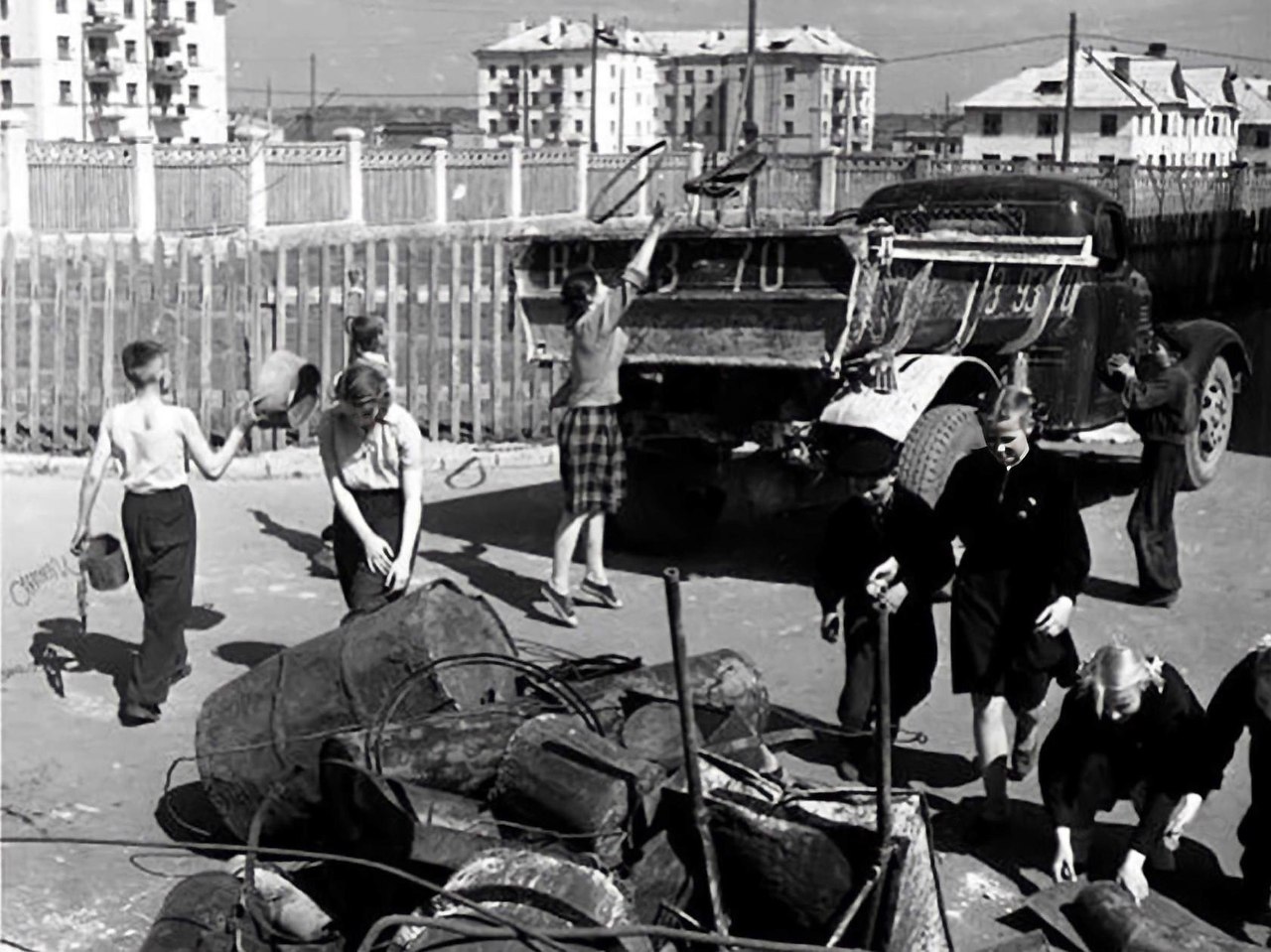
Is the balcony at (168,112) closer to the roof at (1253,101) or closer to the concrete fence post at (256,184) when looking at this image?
the roof at (1253,101)

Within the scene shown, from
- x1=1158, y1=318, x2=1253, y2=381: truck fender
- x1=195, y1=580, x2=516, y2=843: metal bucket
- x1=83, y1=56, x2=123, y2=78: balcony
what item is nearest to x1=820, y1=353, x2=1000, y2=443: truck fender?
x1=1158, y1=318, x2=1253, y2=381: truck fender

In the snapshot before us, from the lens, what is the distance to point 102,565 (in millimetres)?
7750

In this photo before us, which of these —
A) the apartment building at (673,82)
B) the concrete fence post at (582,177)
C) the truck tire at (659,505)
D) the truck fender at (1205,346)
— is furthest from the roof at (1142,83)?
the truck tire at (659,505)

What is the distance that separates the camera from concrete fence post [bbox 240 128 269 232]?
35.7 metres

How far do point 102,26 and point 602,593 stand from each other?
94.7 m

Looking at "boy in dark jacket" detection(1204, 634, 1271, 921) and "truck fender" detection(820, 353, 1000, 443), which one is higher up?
"truck fender" detection(820, 353, 1000, 443)

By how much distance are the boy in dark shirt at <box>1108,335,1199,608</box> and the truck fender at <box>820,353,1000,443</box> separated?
892 mm

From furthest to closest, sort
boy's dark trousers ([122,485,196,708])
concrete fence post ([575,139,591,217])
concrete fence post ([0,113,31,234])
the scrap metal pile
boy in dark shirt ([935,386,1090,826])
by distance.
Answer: concrete fence post ([575,139,591,217]) → concrete fence post ([0,113,31,234]) → boy's dark trousers ([122,485,196,708]) → boy in dark shirt ([935,386,1090,826]) → the scrap metal pile

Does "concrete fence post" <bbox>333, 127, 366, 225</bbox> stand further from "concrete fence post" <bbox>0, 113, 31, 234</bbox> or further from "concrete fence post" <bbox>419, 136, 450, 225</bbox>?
"concrete fence post" <bbox>0, 113, 31, 234</bbox>

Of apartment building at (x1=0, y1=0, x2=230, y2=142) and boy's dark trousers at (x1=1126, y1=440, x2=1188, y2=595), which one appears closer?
boy's dark trousers at (x1=1126, y1=440, x2=1188, y2=595)

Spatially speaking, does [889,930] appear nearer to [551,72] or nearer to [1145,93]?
[1145,93]

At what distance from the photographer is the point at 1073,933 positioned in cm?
551

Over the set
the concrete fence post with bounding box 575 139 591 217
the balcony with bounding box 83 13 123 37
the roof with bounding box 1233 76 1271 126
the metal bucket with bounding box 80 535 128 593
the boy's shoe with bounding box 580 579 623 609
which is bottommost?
the boy's shoe with bounding box 580 579 623 609

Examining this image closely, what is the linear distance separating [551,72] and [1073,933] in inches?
4509
